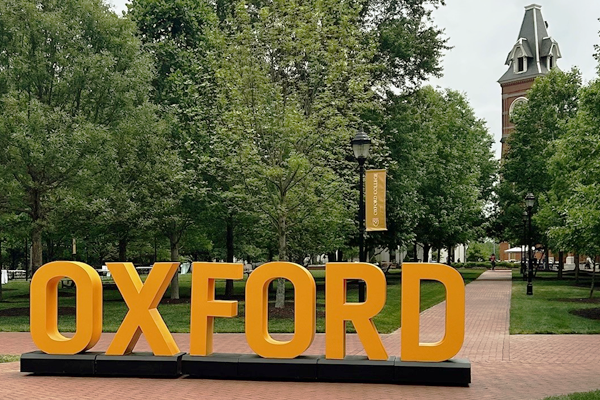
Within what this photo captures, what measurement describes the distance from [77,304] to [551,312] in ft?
55.7

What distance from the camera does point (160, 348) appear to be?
12875 millimetres

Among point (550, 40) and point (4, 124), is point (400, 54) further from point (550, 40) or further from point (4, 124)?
point (550, 40)

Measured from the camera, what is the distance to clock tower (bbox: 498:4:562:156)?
86.0 m

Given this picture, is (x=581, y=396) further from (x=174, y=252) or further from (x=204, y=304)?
(x=174, y=252)

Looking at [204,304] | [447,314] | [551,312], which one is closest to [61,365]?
[204,304]

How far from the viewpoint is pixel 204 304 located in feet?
42.3

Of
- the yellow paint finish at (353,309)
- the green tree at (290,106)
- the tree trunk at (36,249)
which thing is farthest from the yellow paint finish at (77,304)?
the tree trunk at (36,249)

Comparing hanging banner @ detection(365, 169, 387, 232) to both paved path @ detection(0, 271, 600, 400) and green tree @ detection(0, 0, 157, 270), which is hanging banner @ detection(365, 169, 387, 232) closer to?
paved path @ detection(0, 271, 600, 400)

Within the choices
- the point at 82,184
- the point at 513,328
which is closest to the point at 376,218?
the point at 513,328

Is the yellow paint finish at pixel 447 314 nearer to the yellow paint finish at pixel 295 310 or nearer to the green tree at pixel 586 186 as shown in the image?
the yellow paint finish at pixel 295 310

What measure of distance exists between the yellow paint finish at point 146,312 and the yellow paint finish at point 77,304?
0.49m

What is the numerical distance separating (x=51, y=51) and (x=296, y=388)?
1781 centimetres

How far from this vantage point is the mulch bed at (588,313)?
2297 centimetres

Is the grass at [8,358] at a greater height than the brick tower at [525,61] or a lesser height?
lesser
